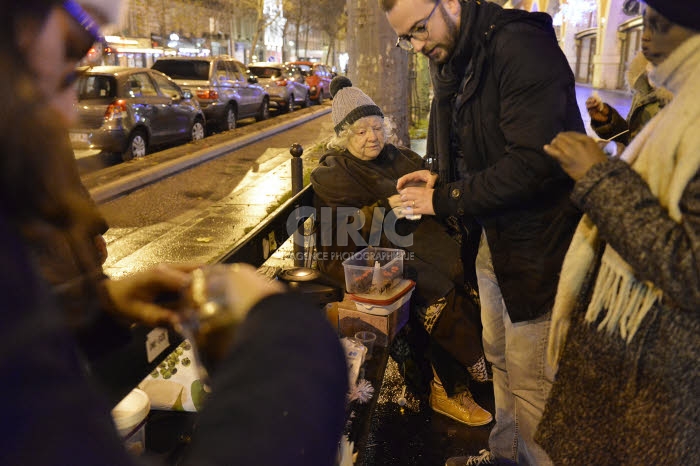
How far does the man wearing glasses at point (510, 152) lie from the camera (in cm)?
220

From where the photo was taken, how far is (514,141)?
2227mm

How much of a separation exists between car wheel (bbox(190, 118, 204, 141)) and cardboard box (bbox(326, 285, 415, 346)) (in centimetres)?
1176

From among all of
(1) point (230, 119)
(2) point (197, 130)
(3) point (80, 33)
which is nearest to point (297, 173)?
(3) point (80, 33)

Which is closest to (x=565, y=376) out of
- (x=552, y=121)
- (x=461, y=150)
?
(x=552, y=121)

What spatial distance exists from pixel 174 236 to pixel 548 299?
552 centimetres

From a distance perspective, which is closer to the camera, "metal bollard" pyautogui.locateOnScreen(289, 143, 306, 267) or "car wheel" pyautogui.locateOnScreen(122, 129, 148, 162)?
"metal bollard" pyautogui.locateOnScreen(289, 143, 306, 267)

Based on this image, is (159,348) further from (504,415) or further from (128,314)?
(504,415)

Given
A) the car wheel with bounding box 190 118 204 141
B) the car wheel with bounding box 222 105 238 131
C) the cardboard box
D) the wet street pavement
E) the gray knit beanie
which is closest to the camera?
the cardboard box

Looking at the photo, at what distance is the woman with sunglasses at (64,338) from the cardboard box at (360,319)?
208cm

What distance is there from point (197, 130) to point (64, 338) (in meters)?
Answer: 14.2

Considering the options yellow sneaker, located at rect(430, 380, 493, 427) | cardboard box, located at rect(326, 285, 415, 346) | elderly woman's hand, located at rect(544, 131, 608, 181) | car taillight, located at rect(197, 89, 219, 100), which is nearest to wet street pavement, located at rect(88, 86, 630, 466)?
yellow sneaker, located at rect(430, 380, 493, 427)

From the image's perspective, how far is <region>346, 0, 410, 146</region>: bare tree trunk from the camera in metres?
6.80

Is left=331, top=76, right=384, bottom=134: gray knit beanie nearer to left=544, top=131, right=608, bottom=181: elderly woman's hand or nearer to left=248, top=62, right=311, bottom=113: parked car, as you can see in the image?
left=544, top=131, right=608, bottom=181: elderly woman's hand

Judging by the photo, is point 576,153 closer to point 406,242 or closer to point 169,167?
point 406,242
